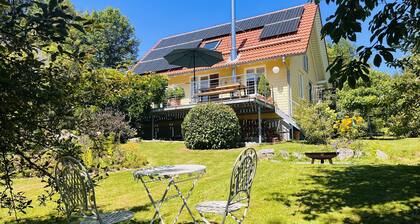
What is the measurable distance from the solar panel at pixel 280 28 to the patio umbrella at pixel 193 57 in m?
6.87

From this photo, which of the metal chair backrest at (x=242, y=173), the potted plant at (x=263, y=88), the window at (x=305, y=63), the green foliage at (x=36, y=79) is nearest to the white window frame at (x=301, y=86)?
the window at (x=305, y=63)

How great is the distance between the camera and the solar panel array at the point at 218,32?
837 inches

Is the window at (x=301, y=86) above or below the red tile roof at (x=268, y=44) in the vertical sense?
below

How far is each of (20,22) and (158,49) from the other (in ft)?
80.8

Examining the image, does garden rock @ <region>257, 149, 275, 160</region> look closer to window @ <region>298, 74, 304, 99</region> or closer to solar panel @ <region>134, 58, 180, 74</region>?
window @ <region>298, 74, 304, 99</region>

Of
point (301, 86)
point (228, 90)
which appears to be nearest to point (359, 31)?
point (228, 90)

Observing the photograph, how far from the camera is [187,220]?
17.4 ft

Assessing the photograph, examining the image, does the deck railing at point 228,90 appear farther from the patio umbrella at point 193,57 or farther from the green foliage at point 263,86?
the patio umbrella at point 193,57

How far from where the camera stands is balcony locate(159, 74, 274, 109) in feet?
54.4

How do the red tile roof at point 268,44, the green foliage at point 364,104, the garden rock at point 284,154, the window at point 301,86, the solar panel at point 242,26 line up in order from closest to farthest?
the garden rock at point 284,154 < the red tile roof at point 268,44 < the window at point 301,86 < the green foliage at point 364,104 < the solar panel at point 242,26

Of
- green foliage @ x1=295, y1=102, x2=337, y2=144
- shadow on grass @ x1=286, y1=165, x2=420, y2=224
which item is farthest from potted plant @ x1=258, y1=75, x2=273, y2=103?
shadow on grass @ x1=286, y1=165, x2=420, y2=224

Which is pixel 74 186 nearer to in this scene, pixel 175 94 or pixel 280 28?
pixel 175 94

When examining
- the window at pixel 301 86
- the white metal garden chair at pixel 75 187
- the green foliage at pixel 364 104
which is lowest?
the white metal garden chair at pixel 75 187

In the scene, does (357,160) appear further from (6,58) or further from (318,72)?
(318,72)
